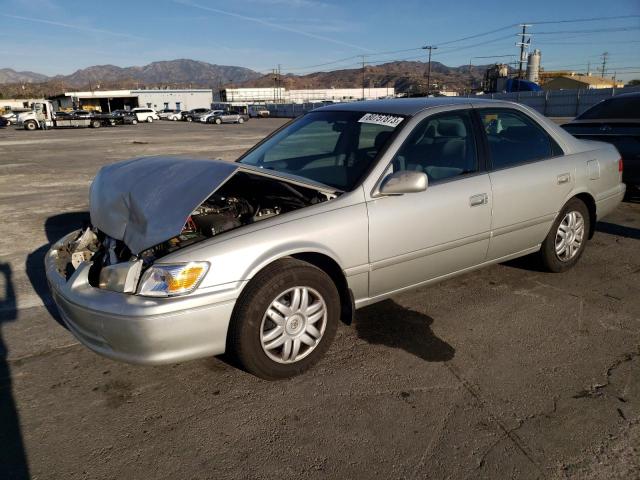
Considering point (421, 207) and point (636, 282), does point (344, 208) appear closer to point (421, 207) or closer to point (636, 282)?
point (421, 207)

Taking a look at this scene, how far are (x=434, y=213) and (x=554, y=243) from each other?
165cm

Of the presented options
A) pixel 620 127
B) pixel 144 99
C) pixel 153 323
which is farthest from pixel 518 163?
pixel 144 99

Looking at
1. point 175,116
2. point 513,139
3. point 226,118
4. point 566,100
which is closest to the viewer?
point 513,139

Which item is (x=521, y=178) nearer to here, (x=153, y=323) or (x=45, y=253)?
(x=153, y=323)

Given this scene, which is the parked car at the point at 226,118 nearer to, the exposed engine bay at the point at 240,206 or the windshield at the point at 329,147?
the windshield at the point at 329,147

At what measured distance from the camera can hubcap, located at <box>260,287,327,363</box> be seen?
108 inches

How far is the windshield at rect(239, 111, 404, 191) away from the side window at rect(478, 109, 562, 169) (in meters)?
0.89

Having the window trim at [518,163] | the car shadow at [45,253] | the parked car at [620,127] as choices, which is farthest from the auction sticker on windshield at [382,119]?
the parked car at [620,127]

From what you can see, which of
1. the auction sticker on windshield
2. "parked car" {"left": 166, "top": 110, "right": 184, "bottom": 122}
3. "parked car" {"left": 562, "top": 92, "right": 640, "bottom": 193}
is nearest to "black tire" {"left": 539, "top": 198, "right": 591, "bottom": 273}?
the auction sticker on windshield

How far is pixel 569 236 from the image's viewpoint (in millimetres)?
4410

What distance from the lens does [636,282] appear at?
14.0ft

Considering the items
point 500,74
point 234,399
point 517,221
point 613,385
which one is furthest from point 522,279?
point 500,74

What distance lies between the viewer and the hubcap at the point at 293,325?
9.04 ft

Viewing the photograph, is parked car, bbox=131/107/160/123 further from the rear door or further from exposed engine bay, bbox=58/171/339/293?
the rear door
